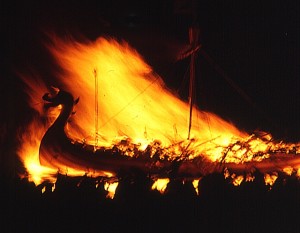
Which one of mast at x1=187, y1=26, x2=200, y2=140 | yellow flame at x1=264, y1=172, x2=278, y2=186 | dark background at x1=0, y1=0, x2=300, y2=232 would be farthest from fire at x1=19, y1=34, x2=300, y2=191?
mast at x1=187, y1=26, x2=200, y2=140

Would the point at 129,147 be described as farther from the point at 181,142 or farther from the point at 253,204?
the point at 253,204

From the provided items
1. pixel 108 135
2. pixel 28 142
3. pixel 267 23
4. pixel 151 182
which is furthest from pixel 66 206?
pixel 267 23

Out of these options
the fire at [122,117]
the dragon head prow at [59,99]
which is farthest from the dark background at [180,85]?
the dragon head prow at [59,99]

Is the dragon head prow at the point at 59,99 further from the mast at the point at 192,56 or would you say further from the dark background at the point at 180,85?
the mast at the point at 192,56

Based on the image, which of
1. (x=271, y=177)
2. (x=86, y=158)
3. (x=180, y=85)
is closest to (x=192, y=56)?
(x=180, y=85)

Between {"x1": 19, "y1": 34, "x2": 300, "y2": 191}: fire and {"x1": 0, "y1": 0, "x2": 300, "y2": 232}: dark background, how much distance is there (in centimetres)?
15

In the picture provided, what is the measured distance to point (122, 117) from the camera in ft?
16.9

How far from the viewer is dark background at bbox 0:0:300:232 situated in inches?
144

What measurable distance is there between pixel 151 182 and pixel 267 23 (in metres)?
3.49

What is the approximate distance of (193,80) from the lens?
17.7 feet

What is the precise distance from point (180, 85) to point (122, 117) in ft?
3.18

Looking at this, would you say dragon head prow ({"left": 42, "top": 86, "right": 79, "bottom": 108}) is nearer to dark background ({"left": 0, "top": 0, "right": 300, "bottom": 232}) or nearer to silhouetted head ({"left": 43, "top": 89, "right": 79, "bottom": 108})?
silhouetted head ({"left": 43, "top": 89, "right": 79, "bottom": 108})

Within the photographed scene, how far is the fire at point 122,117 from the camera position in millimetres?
4637

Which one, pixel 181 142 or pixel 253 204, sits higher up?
pixel 181 142
